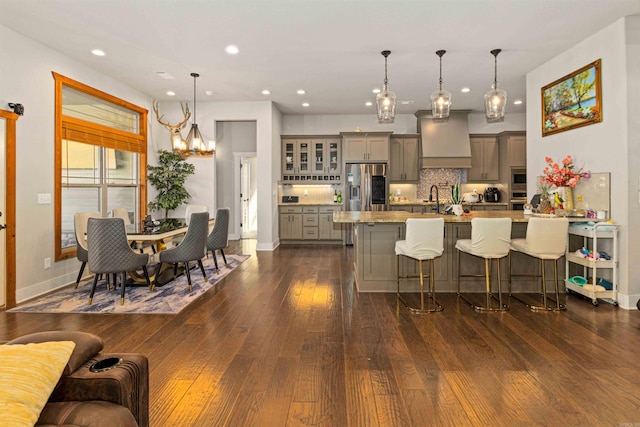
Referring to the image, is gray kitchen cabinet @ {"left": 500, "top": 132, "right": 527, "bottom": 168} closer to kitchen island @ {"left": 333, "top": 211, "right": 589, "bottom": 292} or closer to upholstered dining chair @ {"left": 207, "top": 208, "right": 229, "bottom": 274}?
kitchen island @ {"left": 333, "top": 211, "right": 589, "bottom": 292}

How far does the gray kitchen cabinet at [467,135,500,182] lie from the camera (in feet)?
27.6

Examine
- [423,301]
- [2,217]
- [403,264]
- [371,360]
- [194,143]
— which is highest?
[194,143]

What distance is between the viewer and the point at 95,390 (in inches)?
47.7

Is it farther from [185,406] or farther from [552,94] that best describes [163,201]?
[552,94]

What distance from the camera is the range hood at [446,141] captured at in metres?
8.13

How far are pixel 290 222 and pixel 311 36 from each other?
4759 mm

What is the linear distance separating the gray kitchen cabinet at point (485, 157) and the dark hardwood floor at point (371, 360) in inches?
184

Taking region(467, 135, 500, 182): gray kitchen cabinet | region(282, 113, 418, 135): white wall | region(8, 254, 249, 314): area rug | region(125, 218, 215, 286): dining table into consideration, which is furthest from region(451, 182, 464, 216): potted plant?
region(282, 113, 418, 135): white wall

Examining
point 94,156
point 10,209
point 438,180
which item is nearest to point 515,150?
point 438,180

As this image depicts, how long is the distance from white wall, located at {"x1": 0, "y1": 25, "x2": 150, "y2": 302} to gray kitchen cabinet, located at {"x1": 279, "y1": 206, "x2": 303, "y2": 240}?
14.3ft

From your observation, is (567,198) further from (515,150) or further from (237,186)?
(237,186)

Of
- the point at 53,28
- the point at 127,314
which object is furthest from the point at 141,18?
the point at 127,314

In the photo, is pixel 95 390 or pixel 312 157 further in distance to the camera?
pixel 312 157

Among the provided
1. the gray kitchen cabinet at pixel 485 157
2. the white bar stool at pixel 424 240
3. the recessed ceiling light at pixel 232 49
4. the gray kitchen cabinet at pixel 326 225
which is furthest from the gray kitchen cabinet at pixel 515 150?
the recessed ceiling light at pixel 232 49
